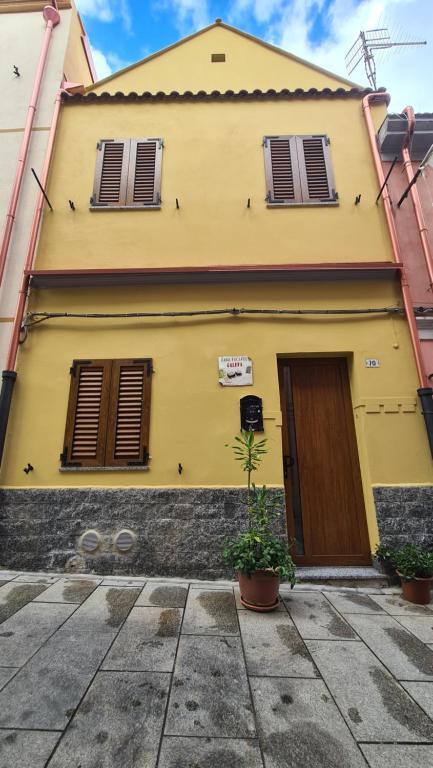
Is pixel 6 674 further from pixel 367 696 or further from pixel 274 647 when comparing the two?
pixel 367 696

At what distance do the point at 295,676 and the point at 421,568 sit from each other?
2.22 m

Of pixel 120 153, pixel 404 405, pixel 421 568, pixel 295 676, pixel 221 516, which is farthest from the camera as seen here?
pixel 120 153

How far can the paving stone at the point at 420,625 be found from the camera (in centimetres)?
300

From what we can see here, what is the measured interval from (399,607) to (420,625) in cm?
41

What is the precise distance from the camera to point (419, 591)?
3.73 m

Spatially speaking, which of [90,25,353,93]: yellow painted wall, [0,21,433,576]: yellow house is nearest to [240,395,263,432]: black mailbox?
[0,21,433,576]: yellow house

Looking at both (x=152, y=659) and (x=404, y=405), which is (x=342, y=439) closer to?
(x=404, y=405)

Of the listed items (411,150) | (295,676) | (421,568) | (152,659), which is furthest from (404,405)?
(411,150)

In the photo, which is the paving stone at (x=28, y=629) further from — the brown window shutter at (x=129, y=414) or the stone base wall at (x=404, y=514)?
the stone base wall at (x=404, y=514)

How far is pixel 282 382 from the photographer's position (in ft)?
17.0

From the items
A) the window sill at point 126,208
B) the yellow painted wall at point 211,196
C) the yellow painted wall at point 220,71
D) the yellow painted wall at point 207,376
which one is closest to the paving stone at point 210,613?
the yellow painted wall at point 207,376

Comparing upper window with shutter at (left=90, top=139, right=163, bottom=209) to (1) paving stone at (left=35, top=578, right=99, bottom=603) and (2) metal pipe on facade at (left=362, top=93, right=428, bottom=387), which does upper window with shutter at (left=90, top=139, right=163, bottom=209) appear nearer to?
(2) metal pipe on facade at (left=362, top=93, right=428, bottom=387)

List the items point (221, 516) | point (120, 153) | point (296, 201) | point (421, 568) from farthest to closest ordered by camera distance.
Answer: point (120, 153) < point (296, 201) < point (221, 516) < point (421, 568)

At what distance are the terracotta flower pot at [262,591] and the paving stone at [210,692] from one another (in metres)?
0.62
